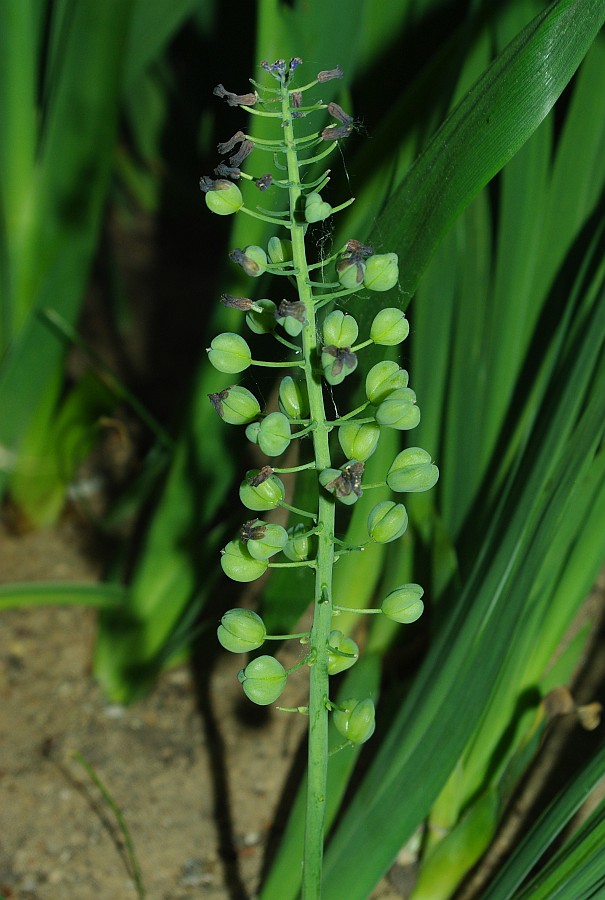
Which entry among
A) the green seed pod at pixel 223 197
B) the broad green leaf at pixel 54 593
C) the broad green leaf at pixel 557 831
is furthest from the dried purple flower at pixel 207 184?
the broad green leaf at pixel 54 593

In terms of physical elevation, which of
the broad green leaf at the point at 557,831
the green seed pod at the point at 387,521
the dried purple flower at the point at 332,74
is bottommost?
the broad green leaf at the point at 557,831

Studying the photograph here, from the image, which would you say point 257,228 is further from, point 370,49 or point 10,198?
point 10,198

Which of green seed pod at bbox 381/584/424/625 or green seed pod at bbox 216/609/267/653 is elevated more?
green seed pod at bbox 381/584/424/625

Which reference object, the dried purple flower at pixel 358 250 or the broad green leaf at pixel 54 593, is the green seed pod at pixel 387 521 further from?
the broad green leaf at pixel 54 593

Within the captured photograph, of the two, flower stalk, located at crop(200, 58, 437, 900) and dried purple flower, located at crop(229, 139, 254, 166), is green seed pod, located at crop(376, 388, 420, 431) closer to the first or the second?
flower stalk, located at crop(200, 58, 437, 900)

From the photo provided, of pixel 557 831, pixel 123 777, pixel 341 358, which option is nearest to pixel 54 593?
pixel 123 777

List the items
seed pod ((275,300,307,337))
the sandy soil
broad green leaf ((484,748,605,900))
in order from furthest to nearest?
1. the sandy soil
2. broad green leaf ((484,748,605,900))
3. seed pod ((275,300,307,337))

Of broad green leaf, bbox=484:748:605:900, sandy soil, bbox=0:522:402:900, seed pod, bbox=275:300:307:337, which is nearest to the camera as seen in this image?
seed pod, bbox=275:300:307:337

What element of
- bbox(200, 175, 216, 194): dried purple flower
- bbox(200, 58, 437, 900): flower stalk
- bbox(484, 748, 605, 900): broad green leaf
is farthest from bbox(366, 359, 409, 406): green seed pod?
bbox(484, 748, 605, 900): broad green leaf
